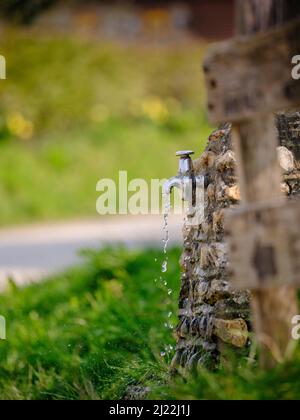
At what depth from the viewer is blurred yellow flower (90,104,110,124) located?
1434 cm

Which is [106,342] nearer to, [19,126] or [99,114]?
[19,126]

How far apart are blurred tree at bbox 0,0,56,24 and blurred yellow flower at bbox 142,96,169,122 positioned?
203cm

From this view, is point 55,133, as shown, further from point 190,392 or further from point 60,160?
point 190,392

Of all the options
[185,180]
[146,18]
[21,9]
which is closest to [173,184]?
[185,180]

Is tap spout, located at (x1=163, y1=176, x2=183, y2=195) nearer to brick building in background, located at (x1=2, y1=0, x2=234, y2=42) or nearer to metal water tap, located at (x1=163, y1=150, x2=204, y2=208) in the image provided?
metal water tap, located at (x1=163, y1=150, x2=204, y2=208)

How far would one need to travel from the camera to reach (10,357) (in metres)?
4.86

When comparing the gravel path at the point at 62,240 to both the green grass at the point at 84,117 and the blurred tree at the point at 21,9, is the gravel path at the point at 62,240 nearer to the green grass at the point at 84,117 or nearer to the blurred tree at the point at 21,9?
the green grass at the point at 84,117

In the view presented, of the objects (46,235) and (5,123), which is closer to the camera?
(46,235)

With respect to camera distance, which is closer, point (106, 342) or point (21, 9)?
point (106, 342)

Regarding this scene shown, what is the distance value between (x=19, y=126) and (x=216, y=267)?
10.6 metres

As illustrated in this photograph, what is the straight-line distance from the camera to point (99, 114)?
1462 cm

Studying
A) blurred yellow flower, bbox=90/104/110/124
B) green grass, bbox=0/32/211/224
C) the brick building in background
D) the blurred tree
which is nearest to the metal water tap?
green grass, bbox=0/32/211/224

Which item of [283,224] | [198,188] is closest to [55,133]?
[198,188]
